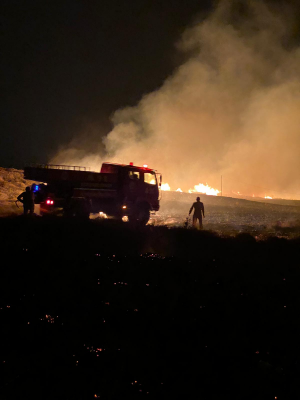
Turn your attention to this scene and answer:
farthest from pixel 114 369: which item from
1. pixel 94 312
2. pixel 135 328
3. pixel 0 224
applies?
pixel 0 224

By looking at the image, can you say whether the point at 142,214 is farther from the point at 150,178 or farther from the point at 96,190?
the point at 96,190

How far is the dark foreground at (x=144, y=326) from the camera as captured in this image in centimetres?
290

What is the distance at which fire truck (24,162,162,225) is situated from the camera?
12.9 meters

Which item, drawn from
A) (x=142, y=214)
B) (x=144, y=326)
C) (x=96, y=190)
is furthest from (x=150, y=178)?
(x=144, y=326)

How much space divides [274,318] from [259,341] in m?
0.83

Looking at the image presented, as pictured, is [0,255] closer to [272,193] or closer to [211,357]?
[211,357]

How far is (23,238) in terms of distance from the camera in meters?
9.00

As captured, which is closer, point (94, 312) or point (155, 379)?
point (155, 379)

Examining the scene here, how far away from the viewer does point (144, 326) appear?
3.97 metres

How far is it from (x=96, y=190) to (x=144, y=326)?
33.5ft

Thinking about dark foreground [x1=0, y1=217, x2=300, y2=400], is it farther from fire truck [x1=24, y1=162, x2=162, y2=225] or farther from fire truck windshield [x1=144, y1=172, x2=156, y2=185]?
fire truck windshield [x1=144, y1=172, x2=156, y2=185]

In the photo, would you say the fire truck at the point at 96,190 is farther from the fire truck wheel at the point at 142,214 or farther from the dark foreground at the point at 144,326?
the dark foreground at the point at 144,326

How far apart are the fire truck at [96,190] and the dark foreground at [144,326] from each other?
198 inches

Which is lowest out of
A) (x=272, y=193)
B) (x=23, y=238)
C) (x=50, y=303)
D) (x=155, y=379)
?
(x=155, y=379)
